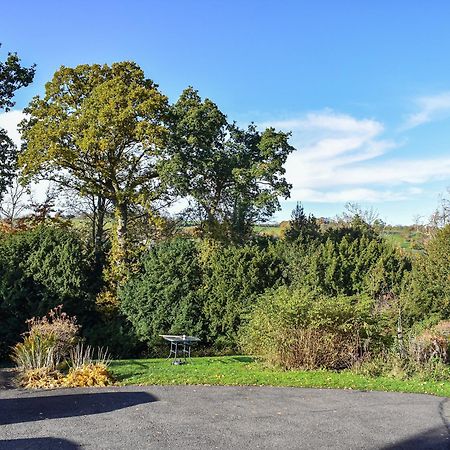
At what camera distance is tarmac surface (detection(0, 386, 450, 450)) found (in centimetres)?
582

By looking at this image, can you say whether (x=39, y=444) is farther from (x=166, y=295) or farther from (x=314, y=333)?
(x=166, y=295)

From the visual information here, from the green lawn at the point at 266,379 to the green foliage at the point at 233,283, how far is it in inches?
197

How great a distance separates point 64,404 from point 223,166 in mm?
13851

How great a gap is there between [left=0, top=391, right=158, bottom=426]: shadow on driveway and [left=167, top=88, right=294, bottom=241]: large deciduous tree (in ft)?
38.8

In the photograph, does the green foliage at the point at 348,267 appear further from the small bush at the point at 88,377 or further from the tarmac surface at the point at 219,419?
the small bush at the point at 88,377

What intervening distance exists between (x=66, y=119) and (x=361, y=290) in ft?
41.3

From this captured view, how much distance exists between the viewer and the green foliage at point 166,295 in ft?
53.0

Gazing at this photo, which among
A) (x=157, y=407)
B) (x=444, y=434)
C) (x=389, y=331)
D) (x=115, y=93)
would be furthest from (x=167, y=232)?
(x=444, y=434)

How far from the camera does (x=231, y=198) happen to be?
69.3 ft

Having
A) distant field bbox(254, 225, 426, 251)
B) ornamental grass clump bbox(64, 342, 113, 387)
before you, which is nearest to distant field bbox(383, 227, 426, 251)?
distant field bbox(254, 225, 426, 251)

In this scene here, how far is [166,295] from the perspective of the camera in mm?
16312

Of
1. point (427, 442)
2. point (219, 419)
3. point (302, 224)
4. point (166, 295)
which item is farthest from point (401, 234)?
point (219, 419)

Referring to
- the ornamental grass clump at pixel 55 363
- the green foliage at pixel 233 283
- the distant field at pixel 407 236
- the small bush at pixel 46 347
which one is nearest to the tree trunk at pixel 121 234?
the green foliage at pixel 233 283

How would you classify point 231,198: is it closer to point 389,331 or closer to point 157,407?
point 389,331
